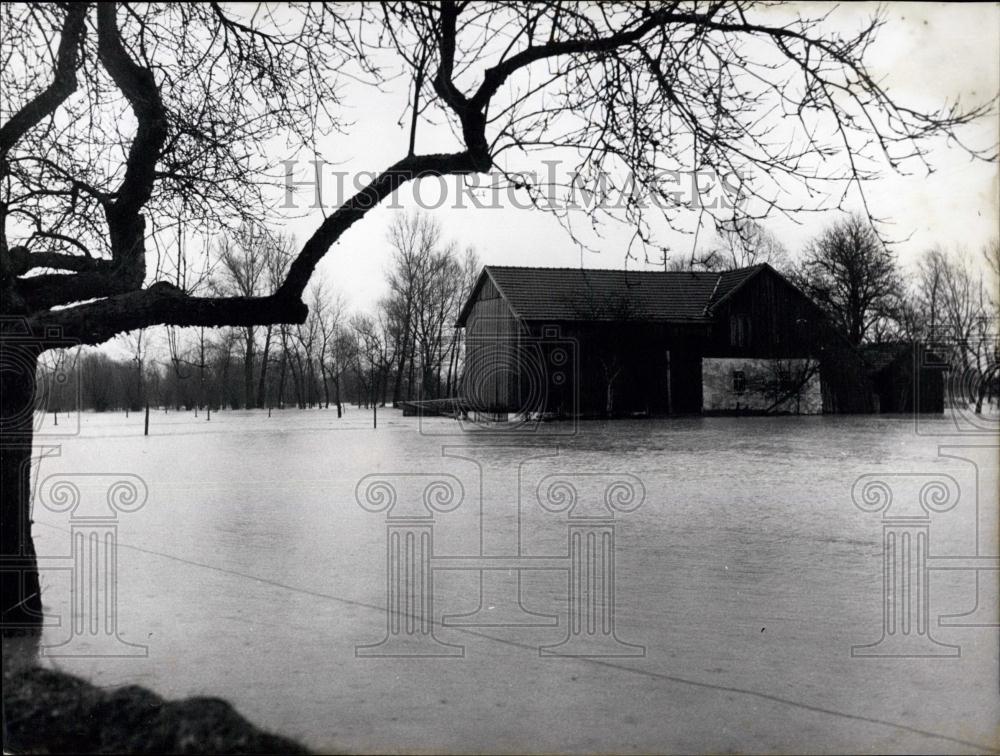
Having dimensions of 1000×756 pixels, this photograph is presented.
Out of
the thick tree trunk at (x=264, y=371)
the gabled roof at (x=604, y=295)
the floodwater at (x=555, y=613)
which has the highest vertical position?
the gabled roof at (x=604, y=295)

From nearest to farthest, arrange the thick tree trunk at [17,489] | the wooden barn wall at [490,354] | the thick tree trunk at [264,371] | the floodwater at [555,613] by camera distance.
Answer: the floodwater at [555,613], the thick tree trunk at [17,489], the thick tree trunk at [264,371], the wooden barn wall at [490,354]

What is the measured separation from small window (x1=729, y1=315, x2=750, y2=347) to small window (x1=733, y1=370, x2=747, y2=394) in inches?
44.2

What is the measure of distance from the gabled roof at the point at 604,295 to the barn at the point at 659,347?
5 centimetres

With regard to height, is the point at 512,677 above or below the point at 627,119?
below

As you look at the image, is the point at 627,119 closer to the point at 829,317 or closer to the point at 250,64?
the point at 250,64

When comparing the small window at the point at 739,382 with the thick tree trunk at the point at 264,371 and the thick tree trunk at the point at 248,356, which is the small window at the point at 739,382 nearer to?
the thick tree trunk at the point at 264,371

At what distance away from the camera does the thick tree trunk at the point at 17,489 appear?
229 inches

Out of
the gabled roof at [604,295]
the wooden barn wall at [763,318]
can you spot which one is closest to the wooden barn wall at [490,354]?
the gabled roof at [604,295]

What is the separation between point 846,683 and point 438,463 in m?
14.2

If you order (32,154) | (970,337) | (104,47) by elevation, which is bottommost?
(970,337)

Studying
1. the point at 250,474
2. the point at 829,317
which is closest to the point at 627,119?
the point at 250,474

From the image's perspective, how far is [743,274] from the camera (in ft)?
104

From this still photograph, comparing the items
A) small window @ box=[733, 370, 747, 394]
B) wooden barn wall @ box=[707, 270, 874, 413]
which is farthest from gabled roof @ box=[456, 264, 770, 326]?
small window @ box=[733, 370, 747, 394]

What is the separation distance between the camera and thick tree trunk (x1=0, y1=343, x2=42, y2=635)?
5.81 metres
